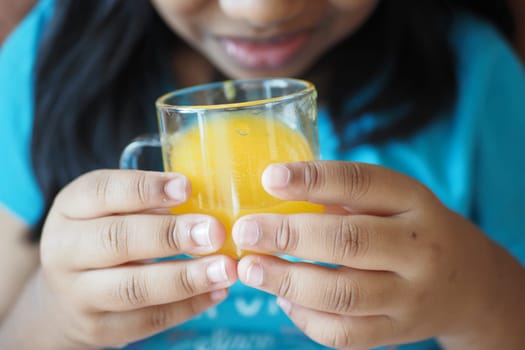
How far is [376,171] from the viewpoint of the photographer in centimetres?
62

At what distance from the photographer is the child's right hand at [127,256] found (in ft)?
1.91

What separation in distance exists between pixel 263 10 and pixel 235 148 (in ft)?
0.82

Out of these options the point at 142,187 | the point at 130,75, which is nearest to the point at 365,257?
the point at 142,187

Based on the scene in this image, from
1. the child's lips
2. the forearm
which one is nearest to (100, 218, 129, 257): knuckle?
the child's lips

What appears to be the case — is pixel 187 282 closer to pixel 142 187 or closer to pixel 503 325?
pixel 142 187

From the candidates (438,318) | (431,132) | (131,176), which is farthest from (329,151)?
(131,176)

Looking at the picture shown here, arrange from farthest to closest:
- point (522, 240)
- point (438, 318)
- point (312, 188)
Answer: point (522, 240), point (438, 318), point (312, 188)

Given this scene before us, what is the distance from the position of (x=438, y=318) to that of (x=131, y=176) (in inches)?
16.6

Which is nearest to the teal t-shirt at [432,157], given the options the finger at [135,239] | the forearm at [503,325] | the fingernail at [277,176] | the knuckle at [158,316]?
the forearm at [503,325]

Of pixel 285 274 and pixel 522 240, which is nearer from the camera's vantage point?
pixel 285 274

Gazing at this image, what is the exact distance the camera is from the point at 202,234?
559 millimetres

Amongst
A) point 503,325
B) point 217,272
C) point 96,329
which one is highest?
point 217,272

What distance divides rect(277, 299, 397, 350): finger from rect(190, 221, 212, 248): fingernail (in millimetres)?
159

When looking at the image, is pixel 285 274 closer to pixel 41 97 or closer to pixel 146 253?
pixel 146 253
